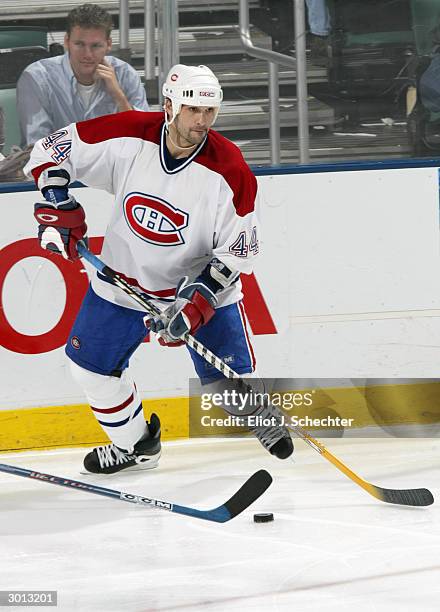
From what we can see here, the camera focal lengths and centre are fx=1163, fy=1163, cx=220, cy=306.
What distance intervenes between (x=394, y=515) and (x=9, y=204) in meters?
1.68

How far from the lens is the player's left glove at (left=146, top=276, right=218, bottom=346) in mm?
3064

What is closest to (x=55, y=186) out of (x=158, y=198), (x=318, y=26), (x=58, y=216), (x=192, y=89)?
(x=58, y=216)

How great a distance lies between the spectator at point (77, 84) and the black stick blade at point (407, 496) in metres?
1.63

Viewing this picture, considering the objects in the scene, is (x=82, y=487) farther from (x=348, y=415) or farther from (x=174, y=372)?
(x=348, y=415)

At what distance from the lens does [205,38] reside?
3973mm

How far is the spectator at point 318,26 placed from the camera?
400 centimetres

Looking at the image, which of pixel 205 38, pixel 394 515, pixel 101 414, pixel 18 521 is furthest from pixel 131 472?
pixel 205 38

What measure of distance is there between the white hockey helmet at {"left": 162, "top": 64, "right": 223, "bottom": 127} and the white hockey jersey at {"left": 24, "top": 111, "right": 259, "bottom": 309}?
171 mm

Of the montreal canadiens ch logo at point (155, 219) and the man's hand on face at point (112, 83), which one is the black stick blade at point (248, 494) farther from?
the man's hand on face at point (112, 83)

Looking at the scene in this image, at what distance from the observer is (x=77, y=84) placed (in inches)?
156

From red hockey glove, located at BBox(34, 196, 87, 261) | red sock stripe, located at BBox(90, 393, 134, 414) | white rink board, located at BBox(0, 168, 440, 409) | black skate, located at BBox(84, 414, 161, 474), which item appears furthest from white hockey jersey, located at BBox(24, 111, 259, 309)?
white rink board, located at BBox(0, 168, 440, 409)

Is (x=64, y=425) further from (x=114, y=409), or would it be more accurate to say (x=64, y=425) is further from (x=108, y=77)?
(x=108, y=77)

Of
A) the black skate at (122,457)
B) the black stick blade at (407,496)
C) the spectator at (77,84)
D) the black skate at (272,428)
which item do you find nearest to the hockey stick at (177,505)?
the black skate at (272,428)

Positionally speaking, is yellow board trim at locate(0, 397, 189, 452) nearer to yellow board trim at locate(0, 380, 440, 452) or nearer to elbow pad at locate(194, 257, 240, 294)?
yellow board trim at locate(0, 380, 440, 452)
